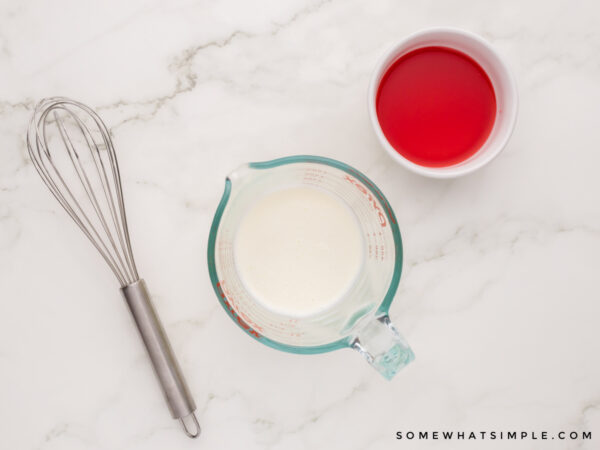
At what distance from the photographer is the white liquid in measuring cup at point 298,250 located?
0.62 m

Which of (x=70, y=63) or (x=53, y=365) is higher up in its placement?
(x=70, y=63)

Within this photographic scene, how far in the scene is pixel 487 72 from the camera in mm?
605

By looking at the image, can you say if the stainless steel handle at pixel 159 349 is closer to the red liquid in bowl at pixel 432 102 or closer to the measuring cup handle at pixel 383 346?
the measuring cup handle at pixel 383 346

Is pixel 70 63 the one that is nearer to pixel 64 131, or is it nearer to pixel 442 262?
pixel 64 131

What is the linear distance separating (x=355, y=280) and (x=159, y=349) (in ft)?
0.85

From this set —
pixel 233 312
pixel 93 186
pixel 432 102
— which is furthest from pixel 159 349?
pixel 432 102

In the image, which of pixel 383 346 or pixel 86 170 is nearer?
pixel 383 346

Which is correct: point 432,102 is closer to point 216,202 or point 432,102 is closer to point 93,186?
point 216,202

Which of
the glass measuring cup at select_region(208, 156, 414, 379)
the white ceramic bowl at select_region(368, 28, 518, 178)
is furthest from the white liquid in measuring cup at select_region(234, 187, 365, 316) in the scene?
the white ceramic bowl at select_region(368, 28, 518, 178)

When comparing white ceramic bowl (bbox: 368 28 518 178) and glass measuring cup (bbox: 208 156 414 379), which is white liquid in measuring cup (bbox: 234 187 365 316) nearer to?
glass measuring cup (bbox: 208 156 414 379)

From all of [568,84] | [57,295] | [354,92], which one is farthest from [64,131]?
[568,84]

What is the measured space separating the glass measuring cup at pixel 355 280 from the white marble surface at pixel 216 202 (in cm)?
5

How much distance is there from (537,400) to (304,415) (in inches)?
12.5

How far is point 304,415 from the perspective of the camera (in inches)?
27.2
